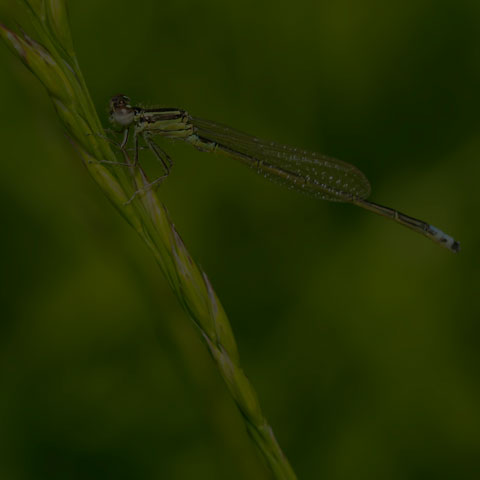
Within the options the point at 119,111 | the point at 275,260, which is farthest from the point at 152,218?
the point at 275,260

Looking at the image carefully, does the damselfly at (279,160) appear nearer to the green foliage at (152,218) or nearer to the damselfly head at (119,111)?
the damselfly head at (119,111)

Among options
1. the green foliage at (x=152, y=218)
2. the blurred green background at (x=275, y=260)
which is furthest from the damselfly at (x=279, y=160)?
the green foliage at (x=152, y=218)

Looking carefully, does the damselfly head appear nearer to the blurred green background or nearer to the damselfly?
the damselfly

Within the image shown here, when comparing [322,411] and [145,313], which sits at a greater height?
[145,313]

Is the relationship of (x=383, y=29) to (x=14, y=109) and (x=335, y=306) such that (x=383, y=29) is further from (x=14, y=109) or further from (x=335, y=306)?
(x=14, y=109)

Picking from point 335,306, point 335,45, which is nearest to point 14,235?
point 335,306
